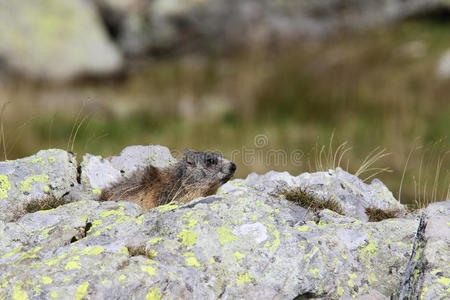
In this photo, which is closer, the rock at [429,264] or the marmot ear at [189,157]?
the rock at [429,264]

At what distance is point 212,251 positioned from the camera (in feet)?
16.4

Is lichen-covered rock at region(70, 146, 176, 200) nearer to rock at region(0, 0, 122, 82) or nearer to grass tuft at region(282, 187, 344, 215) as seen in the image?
grass tuft at region(282, 187, 344, 215)

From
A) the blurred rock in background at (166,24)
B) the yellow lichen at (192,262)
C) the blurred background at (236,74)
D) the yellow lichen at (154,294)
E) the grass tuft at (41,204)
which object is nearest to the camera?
the yellow lichen at (154,294)

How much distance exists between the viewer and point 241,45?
23.4 m

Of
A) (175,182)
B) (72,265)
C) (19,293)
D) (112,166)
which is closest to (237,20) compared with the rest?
(112,166)

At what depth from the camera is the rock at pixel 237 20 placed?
2330 cm

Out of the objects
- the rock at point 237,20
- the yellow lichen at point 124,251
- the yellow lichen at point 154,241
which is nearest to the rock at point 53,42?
the rock at point 237,20

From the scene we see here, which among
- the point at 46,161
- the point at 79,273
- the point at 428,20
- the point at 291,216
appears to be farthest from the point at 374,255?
the point at 428,20

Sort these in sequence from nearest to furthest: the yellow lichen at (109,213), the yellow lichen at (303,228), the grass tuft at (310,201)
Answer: the yellow lichen at (303,228) → the yellow lichen at (109,213) → the grass tuft at (310,201)

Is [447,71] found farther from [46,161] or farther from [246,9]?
[46,161]

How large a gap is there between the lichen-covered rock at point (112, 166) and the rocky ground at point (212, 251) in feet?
1.72

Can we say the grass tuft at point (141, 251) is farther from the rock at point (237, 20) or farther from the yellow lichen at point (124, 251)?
the rock at point (237, 20)

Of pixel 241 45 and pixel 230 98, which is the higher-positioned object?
pixel 241 45

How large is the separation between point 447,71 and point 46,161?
1676cm
